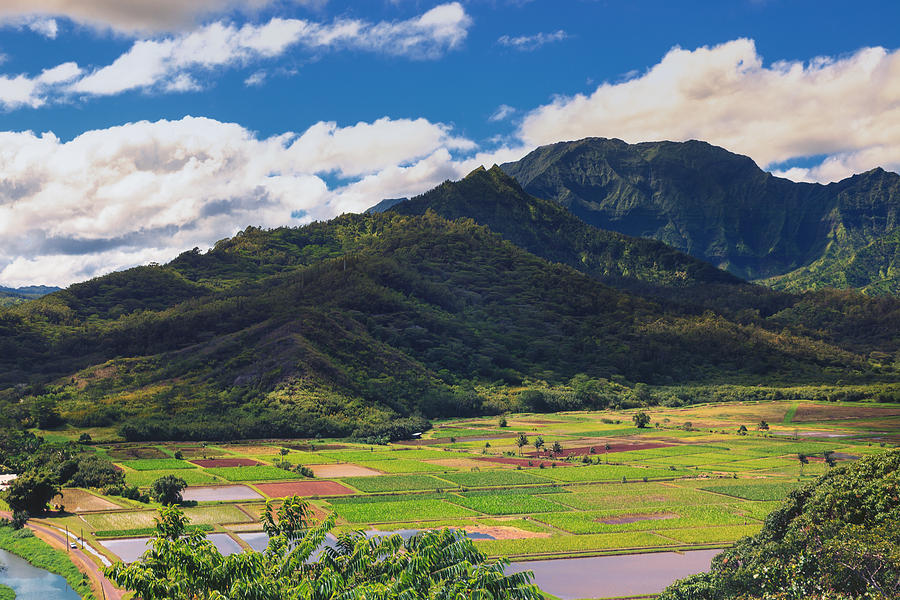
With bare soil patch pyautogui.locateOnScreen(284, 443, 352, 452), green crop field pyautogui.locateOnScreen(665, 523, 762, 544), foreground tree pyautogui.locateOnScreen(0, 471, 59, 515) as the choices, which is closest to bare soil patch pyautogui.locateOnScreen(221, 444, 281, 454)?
bare soil patch pyautogui.locateOnScreen(284, 443, 352, 452)

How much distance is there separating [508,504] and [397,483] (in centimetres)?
1706

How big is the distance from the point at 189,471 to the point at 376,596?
80.8 meters

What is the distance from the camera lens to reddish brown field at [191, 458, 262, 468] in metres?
100

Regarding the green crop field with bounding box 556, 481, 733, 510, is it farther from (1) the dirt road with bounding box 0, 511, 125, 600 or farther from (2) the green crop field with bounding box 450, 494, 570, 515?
(1) the dirt road with bounding box 0, 511, 125, 600

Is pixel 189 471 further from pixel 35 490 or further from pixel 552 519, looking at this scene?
pixel 552 519

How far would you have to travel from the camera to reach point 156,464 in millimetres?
101312

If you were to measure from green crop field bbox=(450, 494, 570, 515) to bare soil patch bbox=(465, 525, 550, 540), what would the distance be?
619 cm

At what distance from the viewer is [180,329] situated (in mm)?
196750

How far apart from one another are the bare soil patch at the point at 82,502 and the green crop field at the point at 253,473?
15958 millimetres

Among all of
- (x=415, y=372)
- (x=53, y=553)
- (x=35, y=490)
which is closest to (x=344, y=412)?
(x=415, y=372)

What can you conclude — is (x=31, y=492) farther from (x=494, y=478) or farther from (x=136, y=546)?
(x=494, y=478)

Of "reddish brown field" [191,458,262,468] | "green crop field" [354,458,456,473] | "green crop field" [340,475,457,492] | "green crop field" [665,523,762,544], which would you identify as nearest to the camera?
"green crop field" [665,523,762,544]

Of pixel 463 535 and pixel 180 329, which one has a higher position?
pixel 180 329

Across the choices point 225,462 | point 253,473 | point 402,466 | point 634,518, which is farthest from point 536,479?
point 225,462
